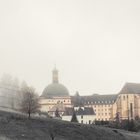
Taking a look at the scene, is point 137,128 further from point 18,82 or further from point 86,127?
point 18,82

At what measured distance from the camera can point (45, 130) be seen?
214 ft

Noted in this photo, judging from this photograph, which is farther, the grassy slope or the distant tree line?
the distant tree line

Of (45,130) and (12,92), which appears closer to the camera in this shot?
(45,130)

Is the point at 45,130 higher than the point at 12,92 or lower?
Result: lower

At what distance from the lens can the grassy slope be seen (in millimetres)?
60275

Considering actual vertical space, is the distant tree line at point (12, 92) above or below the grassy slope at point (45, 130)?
above

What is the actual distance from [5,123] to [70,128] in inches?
474

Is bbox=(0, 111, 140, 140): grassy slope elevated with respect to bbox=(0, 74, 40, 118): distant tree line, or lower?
lower

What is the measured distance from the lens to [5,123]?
6262 centimetres

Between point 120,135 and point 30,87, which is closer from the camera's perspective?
point 120,135

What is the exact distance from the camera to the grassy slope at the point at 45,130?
60.3 metres

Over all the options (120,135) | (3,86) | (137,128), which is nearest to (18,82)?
(3,86)

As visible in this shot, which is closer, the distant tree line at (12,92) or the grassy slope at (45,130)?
the grassy slope at (45,130)

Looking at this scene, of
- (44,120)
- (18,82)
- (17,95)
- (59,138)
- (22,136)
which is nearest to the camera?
(22,136)
